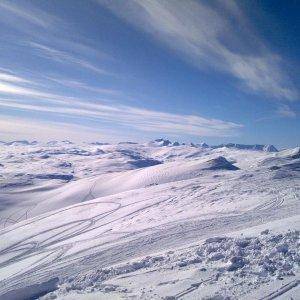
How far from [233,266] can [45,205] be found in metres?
36.1

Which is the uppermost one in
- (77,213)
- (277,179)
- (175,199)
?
(277,179)

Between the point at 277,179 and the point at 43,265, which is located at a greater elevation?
the point at 277,179

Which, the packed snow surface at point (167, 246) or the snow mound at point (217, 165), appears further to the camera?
the snow mound at point (217, 165)

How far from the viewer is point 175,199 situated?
29.8m

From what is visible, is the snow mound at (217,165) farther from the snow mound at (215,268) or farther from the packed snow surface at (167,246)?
the snow mound at (215,268)

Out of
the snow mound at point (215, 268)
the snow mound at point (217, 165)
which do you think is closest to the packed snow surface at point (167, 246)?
the snow mound at point (215, 268)

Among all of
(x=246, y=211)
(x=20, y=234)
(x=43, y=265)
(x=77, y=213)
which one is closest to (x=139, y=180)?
(x=77, y=213)

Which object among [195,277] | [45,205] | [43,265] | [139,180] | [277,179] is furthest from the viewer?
[139,180]

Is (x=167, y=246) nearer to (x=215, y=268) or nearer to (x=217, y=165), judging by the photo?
(x=215, y=268)

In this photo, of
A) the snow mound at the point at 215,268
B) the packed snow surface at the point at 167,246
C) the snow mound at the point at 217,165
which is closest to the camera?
the snow mound at the point at 215,268

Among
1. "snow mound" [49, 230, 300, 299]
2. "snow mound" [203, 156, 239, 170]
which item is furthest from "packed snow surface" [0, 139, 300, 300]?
"snow mound" [203, 156, 239, 170]

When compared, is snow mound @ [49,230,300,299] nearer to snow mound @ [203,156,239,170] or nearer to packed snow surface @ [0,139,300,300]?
packed snow surface @ [0,139,300,300]

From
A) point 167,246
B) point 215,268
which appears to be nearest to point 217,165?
point 167,246

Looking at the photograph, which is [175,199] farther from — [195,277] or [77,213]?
[195,277]
